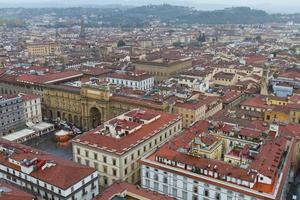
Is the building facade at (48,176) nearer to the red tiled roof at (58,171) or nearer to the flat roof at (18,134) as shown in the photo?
the red tiled roof at (58,171)

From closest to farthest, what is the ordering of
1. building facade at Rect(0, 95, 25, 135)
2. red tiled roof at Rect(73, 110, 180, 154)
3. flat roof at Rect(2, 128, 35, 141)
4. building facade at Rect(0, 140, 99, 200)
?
building facade at Rect(0, 140, 99, 200) → red tiled roof at Rect(73, 110, 180, 154) → flat roof at Rect(2, 128, 35, 141) → building facade at Rect(0, 95, 25, 135)

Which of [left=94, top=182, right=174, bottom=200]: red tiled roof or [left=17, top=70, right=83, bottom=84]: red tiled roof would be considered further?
[left=17, top=70, right=83, bottom=84]: red tiled roof

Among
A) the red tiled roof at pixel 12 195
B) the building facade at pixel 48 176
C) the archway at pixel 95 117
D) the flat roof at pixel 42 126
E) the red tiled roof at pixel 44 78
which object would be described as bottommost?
the flat roof at pixel 42 126

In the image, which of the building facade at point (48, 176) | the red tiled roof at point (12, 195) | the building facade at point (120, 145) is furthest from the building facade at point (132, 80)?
the red tiled roof at point (12, 195)

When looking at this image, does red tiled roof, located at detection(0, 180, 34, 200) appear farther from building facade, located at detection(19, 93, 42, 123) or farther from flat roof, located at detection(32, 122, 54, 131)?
building facade, located at detection(19, 93, 42, 123)

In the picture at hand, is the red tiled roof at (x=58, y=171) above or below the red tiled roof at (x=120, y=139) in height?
below

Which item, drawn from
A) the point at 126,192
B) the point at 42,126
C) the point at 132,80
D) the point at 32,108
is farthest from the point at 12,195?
the point at 132,80

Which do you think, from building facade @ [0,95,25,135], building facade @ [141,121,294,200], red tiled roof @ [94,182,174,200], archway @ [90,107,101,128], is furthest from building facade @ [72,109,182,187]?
building facade @ [0,95,25,135]

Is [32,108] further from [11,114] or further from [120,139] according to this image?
[120,139]
